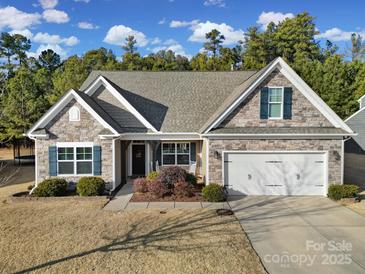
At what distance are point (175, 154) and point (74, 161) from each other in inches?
243

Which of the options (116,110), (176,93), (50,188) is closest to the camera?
(50,188)

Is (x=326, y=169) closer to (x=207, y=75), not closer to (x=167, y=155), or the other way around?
(x=167, y=155)

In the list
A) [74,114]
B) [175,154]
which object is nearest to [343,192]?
[175,154]

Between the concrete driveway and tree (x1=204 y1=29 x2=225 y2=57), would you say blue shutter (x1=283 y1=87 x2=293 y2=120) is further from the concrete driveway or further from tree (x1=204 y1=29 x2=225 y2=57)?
tree (x1=204 y1=29 x2=225 y2=57)

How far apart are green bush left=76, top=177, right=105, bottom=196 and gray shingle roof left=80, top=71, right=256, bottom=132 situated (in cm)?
485

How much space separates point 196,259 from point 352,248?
465 cm

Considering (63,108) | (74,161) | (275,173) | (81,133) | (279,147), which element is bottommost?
(275,173)

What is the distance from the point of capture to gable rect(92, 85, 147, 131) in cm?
1694

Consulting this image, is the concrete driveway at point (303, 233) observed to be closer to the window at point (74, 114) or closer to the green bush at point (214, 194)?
the green bush at point (214, 194)

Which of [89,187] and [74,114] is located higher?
[74,114]

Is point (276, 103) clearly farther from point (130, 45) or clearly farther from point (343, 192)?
point (130, 45)

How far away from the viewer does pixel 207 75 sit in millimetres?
21312

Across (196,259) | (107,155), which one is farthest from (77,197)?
(196,259)

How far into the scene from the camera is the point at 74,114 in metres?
15.0
